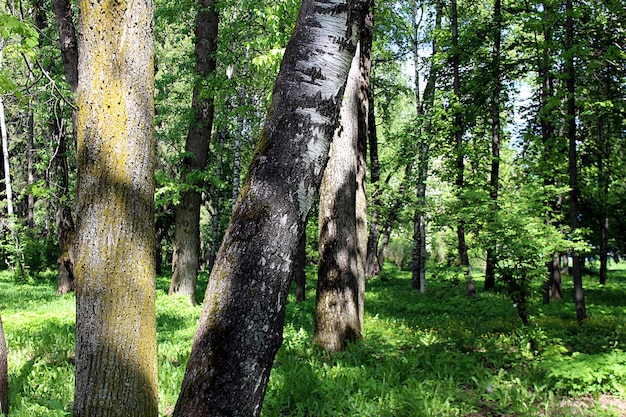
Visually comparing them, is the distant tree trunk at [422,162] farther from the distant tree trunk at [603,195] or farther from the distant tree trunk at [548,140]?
the distant tree trunk at [603,195]

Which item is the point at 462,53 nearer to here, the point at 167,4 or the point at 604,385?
the point at 167,4

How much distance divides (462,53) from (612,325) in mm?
8157

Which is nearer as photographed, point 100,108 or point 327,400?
point 100,108

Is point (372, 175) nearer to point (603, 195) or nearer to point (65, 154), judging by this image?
point (603, 195)

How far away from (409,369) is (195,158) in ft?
29.4

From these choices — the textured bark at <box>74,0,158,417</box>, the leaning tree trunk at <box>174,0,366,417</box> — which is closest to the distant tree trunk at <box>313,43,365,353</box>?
the textured bark at <box>74,0,158,417</box>

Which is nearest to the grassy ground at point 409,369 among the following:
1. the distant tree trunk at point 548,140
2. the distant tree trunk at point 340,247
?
the distant tree trunk at point 340,247

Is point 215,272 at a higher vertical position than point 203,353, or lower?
higher

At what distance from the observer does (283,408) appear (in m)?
4.51

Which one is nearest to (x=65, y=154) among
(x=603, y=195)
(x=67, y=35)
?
(x=67, y=35)

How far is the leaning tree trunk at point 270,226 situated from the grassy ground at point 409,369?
1.68 meters

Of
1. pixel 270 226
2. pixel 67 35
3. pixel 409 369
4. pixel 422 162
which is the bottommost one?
pixel 409 369

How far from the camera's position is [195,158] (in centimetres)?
1279

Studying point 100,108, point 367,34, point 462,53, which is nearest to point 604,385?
point 100,108
